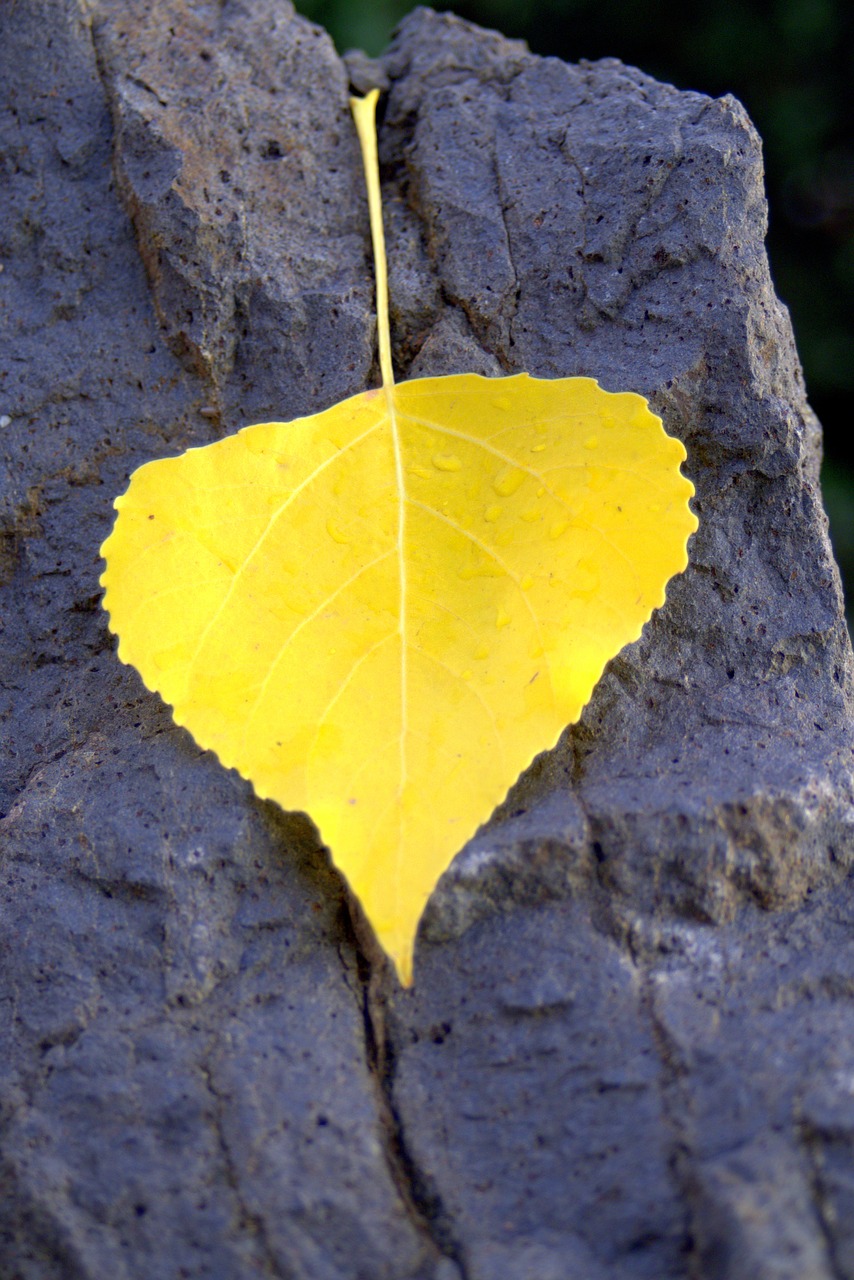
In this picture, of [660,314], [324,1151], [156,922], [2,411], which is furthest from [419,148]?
[324,1151]

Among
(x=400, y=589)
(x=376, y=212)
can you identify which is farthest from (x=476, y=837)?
(x=376, y=212)

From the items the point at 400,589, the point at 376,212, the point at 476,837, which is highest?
the point at 376,212

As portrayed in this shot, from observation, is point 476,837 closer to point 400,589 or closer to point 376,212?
point 400,589

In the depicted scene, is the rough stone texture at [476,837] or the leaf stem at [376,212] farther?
the leaf stem at [376,212]

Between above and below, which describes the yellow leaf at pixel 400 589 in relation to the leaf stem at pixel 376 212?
below

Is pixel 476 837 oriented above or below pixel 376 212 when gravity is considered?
below
